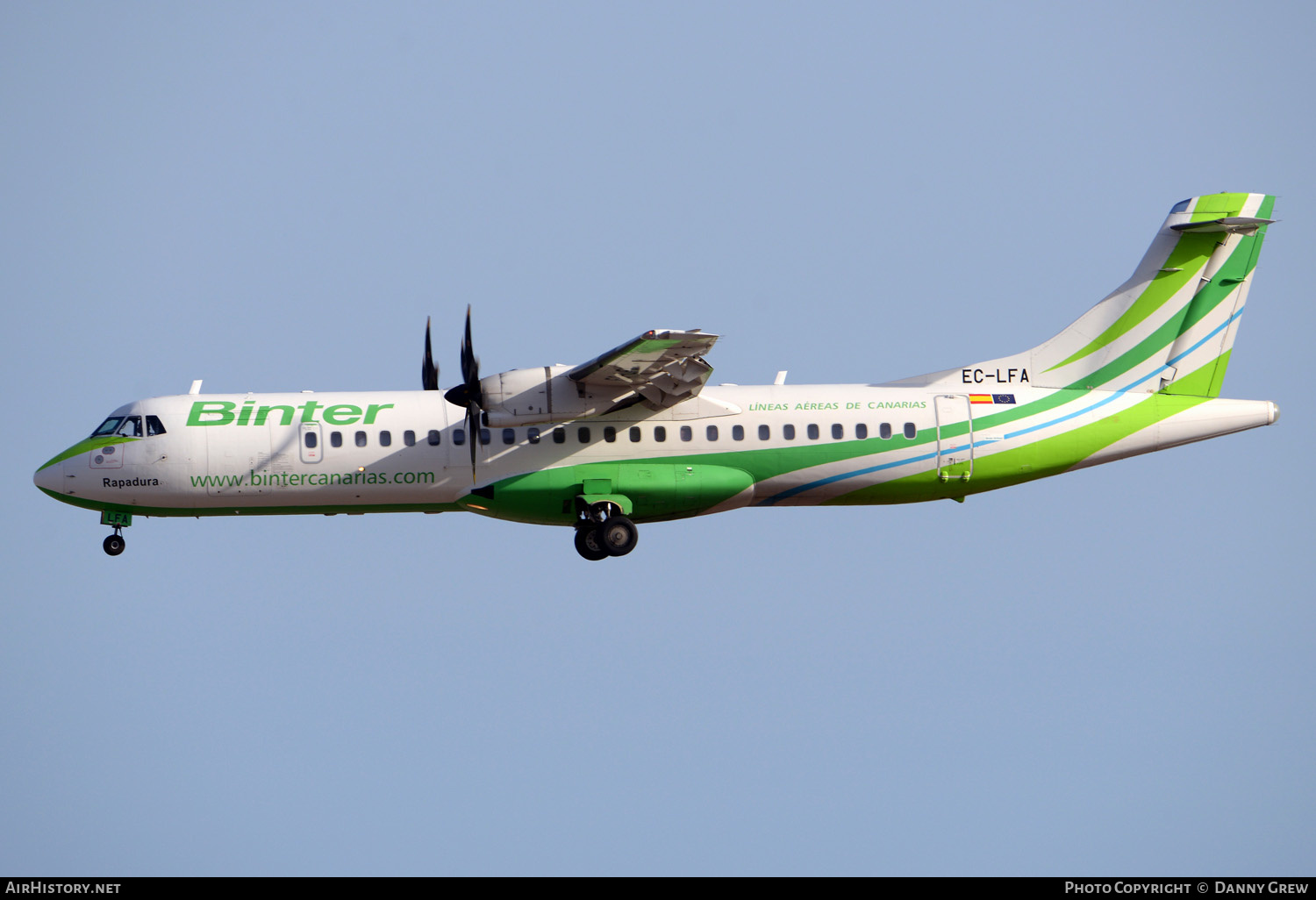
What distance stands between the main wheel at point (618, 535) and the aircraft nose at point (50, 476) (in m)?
10.9

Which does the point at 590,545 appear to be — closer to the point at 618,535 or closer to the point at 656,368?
the point at 618,535

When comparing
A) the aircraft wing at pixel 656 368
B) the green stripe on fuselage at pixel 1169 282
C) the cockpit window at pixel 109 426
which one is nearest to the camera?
the aircraft wing at pixel 656 368

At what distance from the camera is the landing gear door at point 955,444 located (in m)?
29.6

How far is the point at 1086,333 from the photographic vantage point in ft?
102

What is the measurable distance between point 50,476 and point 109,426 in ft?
4.96

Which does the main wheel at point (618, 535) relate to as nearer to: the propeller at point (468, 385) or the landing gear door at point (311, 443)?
the propeller at point (468, 385)

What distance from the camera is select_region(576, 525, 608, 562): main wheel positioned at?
1136 inches

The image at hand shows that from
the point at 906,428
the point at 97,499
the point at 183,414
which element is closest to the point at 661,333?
the point at 906,428

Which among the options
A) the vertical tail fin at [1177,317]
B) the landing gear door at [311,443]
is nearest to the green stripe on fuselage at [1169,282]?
the vertical tail fin at [1177,317]

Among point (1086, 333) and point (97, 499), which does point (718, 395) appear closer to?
point (1086, 333)

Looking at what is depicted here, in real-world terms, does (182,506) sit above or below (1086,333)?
below

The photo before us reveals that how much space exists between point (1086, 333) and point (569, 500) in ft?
37.7
